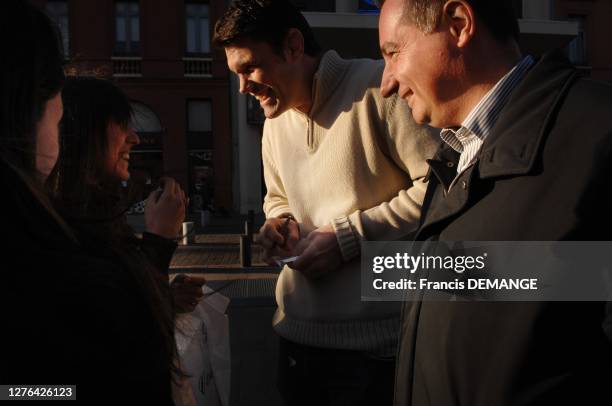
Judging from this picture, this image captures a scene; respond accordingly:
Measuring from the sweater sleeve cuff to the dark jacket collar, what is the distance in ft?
2.08

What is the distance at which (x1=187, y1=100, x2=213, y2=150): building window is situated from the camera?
70.9ft

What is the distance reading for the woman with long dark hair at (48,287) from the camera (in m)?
0.74

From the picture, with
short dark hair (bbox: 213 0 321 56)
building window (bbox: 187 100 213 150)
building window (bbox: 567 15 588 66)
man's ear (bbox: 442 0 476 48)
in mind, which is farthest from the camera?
building window (bbox: 567 15 588 66)

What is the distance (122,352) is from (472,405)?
704 millimetres

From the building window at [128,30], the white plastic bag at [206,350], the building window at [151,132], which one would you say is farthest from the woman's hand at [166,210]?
the building window at [128,30]

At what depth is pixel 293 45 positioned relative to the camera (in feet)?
6.33

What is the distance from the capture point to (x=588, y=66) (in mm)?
22984

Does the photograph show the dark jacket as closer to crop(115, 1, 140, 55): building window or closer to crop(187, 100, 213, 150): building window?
crop(187, 100, 213, 150): building window

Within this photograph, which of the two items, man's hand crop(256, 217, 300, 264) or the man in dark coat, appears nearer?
the man in dark coat

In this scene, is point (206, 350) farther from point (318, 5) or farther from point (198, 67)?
point (198, 67)

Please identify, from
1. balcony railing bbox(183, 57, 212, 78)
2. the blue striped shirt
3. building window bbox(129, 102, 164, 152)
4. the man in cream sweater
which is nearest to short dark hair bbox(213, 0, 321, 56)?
the man in cream sweater

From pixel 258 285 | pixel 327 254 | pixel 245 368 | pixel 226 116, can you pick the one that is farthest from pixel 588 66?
pixel 327 254

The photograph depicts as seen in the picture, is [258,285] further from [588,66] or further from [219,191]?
[588,66]

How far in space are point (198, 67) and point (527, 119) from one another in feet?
72.3
